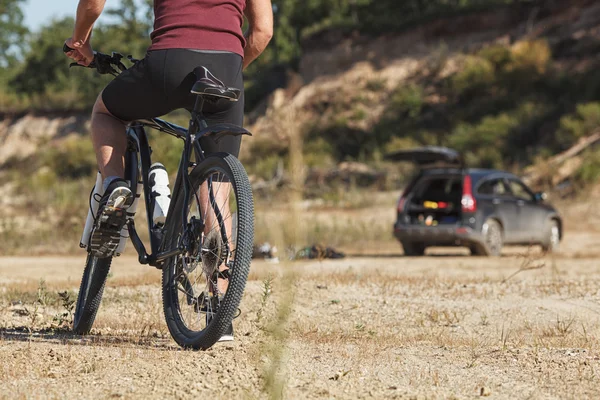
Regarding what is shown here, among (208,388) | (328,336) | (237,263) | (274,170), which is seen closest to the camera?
(208,388)

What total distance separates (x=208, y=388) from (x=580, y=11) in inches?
1452

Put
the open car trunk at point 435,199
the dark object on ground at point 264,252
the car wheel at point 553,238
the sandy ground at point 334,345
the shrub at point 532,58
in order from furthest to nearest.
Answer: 1. the shrub at point 532,58
2. the car wheel at point 553,238
3. the open car trunk at point 435,199
4. the dark object on ground at point 264,252
5. the sandy ground at point 334,345

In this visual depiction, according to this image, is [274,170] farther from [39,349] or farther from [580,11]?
[39,349]

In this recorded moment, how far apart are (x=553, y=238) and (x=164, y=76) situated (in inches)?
610

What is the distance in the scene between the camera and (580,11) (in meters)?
38.4

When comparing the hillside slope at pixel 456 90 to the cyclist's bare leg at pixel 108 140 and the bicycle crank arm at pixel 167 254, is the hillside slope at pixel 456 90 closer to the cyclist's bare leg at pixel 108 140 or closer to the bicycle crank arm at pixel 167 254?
the cyclist's bare leg at pixel 108 140

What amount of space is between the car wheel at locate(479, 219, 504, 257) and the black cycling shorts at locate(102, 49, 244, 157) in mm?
12219

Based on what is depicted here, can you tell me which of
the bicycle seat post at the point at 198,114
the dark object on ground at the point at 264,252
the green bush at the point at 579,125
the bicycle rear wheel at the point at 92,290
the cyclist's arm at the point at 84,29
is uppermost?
the green bush at the point at 579,125

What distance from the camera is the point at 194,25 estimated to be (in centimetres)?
521

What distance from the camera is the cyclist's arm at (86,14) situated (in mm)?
5336

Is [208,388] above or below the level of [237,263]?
below

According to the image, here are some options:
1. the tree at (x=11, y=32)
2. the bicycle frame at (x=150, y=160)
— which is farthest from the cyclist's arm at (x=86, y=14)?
the tree at (x=11, y=32)

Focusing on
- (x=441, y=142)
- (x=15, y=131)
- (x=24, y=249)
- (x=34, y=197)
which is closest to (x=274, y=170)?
(x=441, y=142)

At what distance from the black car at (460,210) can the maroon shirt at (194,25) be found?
12.1 meters
